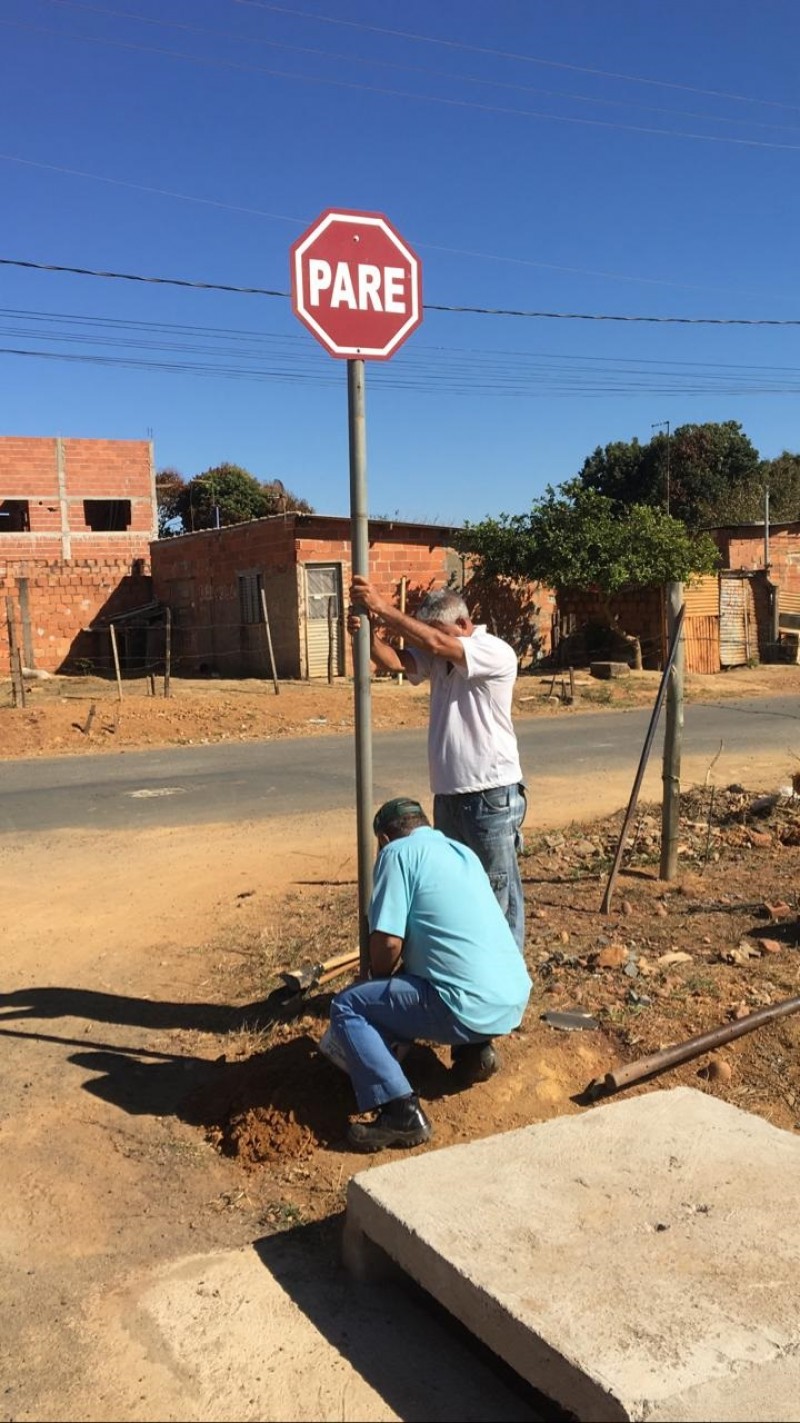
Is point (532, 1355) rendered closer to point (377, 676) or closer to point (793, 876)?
point (793, 876)

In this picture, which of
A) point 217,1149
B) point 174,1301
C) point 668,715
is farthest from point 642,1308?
point 668,715

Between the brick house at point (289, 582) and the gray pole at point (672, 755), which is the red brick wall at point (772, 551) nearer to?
the brick house at point (289, 582)

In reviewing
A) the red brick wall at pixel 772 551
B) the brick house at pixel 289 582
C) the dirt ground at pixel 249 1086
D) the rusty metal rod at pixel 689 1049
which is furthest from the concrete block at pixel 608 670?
the rusty metal rod at pixel 689 1049

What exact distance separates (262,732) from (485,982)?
12.5 m

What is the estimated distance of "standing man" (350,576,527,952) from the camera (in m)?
3.96

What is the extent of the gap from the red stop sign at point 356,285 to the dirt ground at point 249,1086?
2534mm

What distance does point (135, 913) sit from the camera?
6254 millimetres

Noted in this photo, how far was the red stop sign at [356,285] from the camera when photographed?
345cm

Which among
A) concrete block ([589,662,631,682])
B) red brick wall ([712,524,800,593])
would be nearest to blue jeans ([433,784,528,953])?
concrete block ([589,662,631,682])

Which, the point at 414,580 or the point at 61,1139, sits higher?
the point at 414,580

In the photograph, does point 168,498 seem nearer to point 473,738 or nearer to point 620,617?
point 620,617

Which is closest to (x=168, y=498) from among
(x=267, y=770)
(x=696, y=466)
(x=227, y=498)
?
(x=227, y=498)

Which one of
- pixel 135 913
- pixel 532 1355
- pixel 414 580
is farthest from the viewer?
pixel 414 580

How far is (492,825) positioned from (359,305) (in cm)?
192
